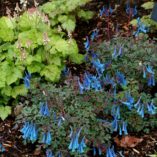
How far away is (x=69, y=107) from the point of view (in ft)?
13.7

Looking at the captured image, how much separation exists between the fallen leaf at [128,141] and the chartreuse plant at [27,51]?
96 centimetres

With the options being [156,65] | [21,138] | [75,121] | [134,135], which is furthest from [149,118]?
[21,138]

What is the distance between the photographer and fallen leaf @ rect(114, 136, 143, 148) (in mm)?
4344

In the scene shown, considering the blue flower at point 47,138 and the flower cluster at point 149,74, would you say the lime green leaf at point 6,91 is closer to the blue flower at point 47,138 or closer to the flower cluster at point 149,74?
the blue flower at point 47,138

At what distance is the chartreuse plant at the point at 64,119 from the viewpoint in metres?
3.96

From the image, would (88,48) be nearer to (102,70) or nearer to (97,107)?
(102,70)

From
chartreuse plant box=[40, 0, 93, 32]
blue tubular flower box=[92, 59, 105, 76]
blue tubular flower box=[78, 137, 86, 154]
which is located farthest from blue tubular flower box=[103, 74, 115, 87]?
chartreuse plant box=[40, 0, 93, 32]

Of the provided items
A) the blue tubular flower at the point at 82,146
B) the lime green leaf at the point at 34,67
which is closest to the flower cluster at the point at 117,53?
the lime green leaf at the point at 34,67

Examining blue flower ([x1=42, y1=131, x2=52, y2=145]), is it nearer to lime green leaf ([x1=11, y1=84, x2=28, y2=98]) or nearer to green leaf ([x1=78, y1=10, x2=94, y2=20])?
lime green leaf ([x1=11, y1=84, x2=28, y2=98])

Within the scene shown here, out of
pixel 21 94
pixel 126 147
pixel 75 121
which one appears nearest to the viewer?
pixel 75 121

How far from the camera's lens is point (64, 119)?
13.1 ft

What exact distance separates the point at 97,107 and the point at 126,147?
510 millimetres

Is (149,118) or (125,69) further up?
(125,69)

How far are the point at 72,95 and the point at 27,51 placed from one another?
2.62ft
